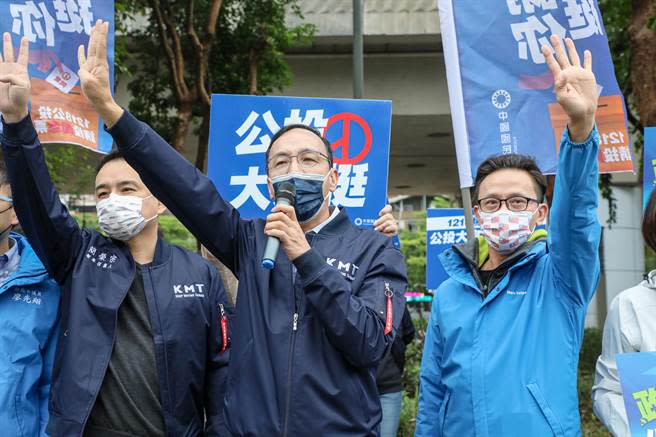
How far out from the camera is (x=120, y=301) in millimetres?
3215

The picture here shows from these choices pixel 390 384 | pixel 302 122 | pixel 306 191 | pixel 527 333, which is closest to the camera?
pixel 306 191

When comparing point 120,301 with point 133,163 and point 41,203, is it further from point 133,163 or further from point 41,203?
point 133,163

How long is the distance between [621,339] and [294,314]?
48.1 inches

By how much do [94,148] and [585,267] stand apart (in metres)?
2.97

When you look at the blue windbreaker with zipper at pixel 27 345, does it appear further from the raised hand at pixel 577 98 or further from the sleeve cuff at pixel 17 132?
the raised hand at pixel 577 98

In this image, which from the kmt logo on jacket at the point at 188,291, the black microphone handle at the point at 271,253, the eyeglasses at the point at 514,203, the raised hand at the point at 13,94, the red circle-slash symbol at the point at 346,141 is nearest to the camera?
the black microphone handle at the point at 271,253

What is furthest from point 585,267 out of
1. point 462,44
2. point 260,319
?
point 462,44

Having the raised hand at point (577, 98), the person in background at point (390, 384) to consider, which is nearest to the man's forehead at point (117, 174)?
the raised hand at point (577, 98)

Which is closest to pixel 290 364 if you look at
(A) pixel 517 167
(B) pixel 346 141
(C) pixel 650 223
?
(A) pixel 517 167

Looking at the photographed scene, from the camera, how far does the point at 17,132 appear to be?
300 centimetres

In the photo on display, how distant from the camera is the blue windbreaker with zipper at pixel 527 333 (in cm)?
284

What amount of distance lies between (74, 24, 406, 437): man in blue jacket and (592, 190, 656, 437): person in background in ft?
2.68

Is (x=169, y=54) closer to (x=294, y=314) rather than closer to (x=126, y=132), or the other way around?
(x=126, y=132)

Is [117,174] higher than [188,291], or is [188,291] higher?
[117,174]
